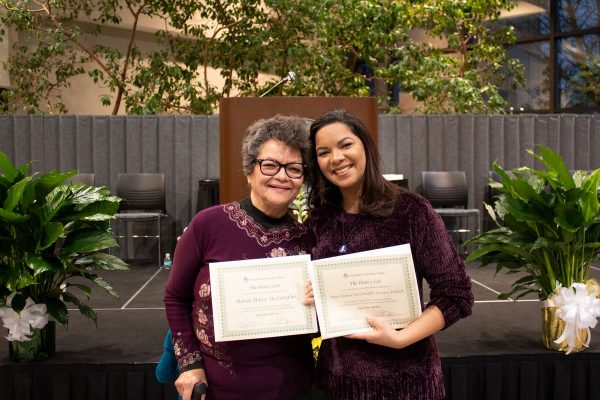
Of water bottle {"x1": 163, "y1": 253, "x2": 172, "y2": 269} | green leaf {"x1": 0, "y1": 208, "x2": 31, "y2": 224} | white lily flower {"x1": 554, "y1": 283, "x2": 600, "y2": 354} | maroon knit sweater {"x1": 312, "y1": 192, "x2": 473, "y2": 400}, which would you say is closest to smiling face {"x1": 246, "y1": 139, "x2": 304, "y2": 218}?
maroon knit sweater {"x1": 312, "y1": 192, "x2": 473, "y2": 400}

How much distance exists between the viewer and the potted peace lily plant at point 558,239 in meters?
2.71

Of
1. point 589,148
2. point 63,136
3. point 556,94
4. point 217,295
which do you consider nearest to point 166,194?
point 63,136

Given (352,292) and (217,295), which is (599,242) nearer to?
(352,292)

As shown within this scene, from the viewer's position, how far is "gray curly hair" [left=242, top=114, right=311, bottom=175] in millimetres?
1508

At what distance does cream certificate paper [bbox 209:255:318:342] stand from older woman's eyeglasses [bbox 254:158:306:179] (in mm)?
216

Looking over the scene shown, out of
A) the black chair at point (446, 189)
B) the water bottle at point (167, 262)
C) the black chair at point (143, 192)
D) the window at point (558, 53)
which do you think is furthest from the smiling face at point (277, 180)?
the window at point (558, 53)

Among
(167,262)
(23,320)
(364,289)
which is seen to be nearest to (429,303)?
(364,289)

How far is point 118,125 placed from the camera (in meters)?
6.97

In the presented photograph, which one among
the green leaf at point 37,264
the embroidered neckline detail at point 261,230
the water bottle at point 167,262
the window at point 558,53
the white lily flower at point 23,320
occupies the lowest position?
the water bottle at point 167,262

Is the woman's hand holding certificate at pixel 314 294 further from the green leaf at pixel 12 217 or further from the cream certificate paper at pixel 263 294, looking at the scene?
the green leaf at pixel 12 217

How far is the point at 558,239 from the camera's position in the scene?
2.81 metres

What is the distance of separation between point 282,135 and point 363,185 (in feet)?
0.77

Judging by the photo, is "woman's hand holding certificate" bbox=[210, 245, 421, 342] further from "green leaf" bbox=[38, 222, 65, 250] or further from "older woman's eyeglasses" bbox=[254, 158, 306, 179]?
"green leaf" bbox=[38, 222, 65, 250]

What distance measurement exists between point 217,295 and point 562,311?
199 centimetres
